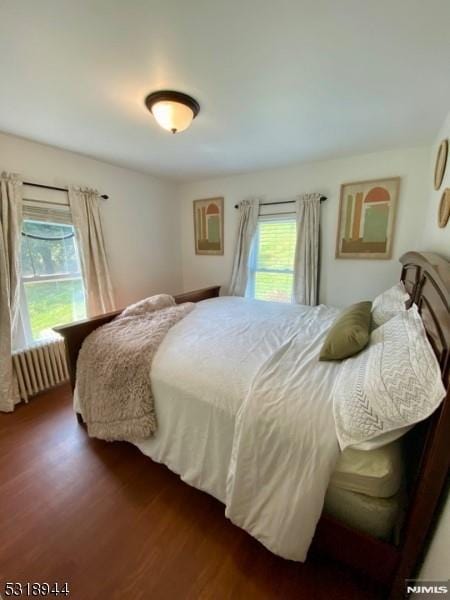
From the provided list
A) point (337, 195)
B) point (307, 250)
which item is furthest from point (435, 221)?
point (307, 250)

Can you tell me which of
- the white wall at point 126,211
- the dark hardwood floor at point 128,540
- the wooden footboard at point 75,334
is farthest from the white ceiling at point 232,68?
the dark hardwood floor at point 128,540

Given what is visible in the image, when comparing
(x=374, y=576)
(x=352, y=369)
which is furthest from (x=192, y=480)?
(x=352, y=369)

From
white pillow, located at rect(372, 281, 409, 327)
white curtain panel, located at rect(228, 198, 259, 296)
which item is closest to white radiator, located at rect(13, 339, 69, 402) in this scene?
white curtain panel, located at rect(228, 198, 259, 296)

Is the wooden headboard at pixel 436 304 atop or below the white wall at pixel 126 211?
below

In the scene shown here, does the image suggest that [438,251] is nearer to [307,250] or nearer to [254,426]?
[307,250]

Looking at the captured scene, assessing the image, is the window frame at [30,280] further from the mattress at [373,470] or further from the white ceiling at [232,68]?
the mattress at [373,470]

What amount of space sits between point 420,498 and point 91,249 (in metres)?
3.14

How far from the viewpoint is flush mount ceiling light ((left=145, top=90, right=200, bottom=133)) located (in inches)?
59.2

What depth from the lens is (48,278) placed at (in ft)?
8.23

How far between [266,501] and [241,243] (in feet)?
9.38

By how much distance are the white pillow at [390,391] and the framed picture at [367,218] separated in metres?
1.79

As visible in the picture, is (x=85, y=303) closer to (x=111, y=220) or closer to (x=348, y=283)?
(x=111, y=220)

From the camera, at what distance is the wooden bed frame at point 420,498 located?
2.47 ft

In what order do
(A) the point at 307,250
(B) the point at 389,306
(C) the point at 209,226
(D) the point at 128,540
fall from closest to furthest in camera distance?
(D) the point at 128,540 < (B) the point at 389,306 < (A) the point at 307,250 < (C) the point at 209,226
